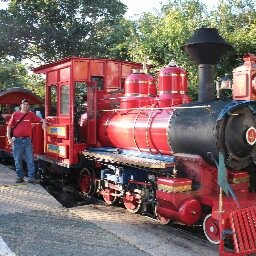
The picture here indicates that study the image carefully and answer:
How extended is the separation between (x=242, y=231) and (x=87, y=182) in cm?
407

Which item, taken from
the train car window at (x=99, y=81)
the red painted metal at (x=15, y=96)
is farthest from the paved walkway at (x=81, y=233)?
the red painted metal at (x=15, y=96)

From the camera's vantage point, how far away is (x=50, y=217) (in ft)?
18.3

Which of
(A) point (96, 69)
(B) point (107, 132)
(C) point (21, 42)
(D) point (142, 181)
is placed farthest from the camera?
(C) point (21, 42)

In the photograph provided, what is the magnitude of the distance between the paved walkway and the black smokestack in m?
1.93

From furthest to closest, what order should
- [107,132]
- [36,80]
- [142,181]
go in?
[36,80], [107,132], [142,181]

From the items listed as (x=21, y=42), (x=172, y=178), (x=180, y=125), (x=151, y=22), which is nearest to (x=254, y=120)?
(x=180, y=125)

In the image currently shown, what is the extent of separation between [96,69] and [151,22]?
955 centimetres

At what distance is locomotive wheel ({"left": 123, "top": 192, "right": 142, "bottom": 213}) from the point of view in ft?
20.5

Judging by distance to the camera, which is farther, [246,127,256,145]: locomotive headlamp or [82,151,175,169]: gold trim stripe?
[82,151,175,169]: gold trim stripe

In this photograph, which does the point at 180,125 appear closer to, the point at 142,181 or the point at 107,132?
the point at 142,181

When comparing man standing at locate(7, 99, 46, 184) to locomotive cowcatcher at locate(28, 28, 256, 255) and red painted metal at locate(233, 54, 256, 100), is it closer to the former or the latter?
locomotive cowcatcher at locate(28, 28, 256, 255)

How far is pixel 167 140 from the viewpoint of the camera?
5.54 meters

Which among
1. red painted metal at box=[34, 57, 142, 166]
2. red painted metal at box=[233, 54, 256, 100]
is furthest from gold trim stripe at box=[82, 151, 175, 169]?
red painted metal at box=[233, 54, 256, 100]

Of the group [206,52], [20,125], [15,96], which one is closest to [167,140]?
[206,52]
